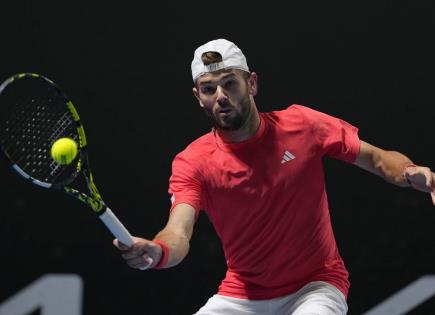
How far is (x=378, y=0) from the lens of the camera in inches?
187

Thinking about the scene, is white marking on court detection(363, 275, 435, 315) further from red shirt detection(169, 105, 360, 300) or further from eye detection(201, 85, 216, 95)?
eye detection(201, 85, 216, 95)

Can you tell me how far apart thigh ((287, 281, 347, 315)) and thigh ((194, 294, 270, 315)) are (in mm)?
116

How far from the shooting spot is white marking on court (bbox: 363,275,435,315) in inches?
188

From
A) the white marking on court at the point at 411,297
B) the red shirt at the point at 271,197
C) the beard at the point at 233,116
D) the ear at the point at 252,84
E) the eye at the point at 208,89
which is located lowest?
the white marking on court at the point at 411,297

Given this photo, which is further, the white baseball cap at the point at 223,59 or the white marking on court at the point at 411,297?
the white marking on court at the point at 411,297

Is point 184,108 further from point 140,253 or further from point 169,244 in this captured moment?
point 140,253

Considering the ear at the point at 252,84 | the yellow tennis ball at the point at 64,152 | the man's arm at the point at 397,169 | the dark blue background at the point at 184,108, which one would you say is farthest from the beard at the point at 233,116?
the dark blue background at the point at 184,108

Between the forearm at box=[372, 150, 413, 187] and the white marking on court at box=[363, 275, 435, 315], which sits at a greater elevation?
the forearm at box=[372, 150, 413, 187]

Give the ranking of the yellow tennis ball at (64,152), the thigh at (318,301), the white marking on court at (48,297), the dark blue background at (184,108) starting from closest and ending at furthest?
the yellow tennis ball at (64,152) < the thigh at (318,301) < the dark blue background at (184,108) < the white marking on court at (48,297)

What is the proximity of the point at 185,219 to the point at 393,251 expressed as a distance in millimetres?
1760

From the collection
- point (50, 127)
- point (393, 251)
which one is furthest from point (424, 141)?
point (50, 127)

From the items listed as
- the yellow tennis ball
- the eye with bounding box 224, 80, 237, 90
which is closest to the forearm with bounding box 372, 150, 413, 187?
the eye with bounding box 224, 80, 237, 90

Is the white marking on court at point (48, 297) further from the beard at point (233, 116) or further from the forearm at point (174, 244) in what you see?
A: the forearm at point (174, 244)

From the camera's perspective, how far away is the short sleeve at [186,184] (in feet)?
11.4
